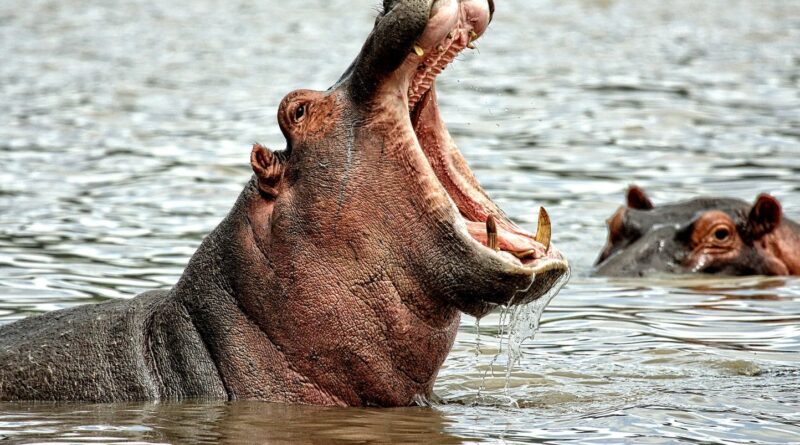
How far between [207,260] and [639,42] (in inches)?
807

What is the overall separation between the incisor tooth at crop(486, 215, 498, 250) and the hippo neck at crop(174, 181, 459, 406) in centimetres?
30

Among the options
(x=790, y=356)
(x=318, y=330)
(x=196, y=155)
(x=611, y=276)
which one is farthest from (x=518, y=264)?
(x=196, y=155)

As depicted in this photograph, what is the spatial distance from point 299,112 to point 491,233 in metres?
0.85

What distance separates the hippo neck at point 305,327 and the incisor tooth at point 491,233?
301mm

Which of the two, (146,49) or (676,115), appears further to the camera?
(146,49)

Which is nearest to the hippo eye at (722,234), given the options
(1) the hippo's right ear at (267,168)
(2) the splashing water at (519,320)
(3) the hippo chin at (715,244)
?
(3) the hippo chin at (715,244)

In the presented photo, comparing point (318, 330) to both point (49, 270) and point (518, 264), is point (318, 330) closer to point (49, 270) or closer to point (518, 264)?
point (518, 264)

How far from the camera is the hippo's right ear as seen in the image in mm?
5602

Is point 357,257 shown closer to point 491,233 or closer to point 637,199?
point 491,233

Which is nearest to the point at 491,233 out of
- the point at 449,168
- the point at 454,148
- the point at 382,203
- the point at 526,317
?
the point at 382,203

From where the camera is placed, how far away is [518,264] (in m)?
5.36

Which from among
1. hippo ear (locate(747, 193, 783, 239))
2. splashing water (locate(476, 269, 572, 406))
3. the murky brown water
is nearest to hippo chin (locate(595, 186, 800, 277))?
hippo ear (locate(747, 193, 783, 239))

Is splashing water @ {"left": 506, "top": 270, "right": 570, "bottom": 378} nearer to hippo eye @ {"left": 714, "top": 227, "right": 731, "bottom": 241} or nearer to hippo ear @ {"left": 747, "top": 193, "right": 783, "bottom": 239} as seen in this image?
hippo ear @ {"left": 747, "top": 193, "right": 783, "bottom": 239}

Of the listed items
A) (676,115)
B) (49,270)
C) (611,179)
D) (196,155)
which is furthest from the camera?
(676,115)
